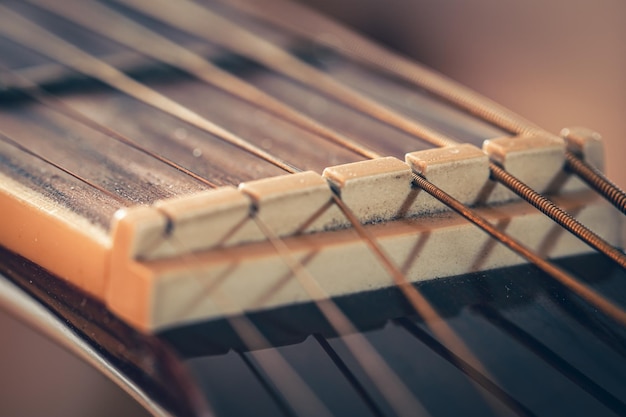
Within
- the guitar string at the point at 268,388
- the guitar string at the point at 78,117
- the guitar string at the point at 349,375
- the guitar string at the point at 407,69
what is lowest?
the guitar string at the point at 78,117

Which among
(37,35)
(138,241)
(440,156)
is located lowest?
(37,35)

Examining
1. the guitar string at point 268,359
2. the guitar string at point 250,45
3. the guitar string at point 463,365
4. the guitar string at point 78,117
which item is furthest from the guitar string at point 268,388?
the guitar string at point 250,45

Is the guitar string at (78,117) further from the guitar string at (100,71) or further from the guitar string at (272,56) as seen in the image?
the guitar string at (272,56)

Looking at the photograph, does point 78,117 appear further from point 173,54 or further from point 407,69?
point 407,69

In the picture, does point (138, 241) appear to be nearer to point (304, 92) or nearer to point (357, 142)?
point (357, 142)

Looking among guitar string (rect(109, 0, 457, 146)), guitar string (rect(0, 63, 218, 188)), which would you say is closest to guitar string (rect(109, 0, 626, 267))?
guitar string (rect(109, 0, 457, 146))

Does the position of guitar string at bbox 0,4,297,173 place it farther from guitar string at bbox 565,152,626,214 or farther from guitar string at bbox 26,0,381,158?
guitar string at bbox 565,152,626,214

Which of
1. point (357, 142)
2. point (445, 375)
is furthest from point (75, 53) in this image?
point (445, 375)

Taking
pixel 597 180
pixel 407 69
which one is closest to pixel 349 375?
pixel 597 180
